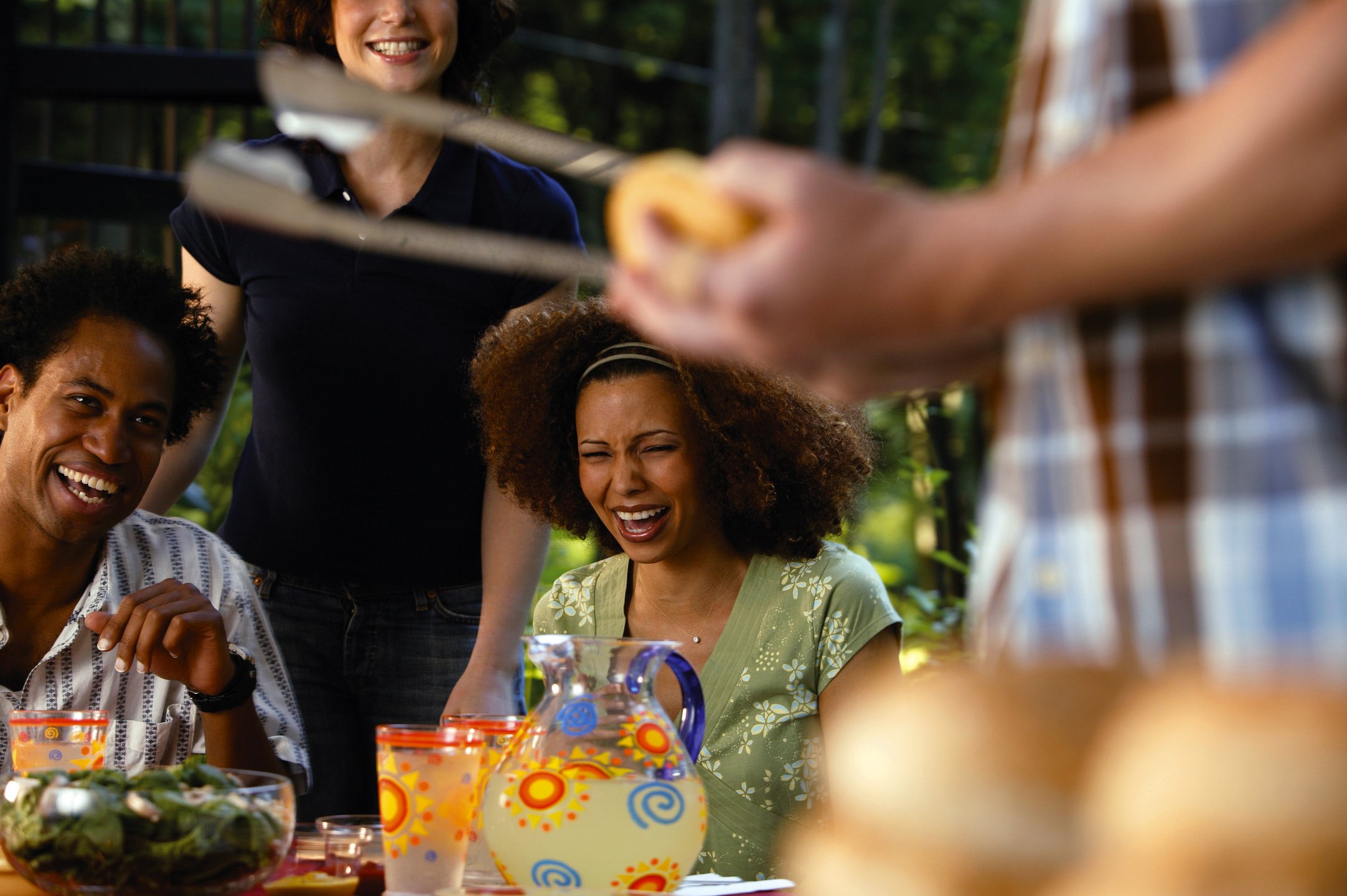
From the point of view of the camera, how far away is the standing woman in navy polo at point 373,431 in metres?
2.48

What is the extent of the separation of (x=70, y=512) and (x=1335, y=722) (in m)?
2.13

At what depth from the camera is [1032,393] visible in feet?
2.38

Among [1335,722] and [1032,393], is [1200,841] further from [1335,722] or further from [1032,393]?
[1032,393]

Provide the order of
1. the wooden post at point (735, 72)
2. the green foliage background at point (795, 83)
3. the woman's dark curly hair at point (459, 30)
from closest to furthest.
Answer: the woman's dark curly hair at point (459, 30) < the wooden post at point (735, 72) < the green foliage background at point (795, 83)

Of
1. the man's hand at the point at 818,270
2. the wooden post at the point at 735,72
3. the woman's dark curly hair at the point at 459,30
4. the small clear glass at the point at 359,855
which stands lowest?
the small clear glass at the point at 359,855

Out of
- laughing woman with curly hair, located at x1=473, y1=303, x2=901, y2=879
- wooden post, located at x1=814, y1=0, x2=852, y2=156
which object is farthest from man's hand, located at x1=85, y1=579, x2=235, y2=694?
wooden post, located at x1=814, y1=0, x2=852, y2=156

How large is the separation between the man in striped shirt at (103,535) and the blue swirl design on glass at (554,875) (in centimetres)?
95

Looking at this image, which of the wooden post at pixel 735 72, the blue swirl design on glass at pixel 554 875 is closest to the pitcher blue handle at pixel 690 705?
the blue swirl design on glass at pixel 554 875

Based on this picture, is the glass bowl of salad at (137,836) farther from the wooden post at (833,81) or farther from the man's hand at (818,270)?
the wooden post at (833,81)

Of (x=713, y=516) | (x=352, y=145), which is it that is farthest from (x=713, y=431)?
(x=352, y=145)

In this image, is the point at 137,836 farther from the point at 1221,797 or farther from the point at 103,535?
the point at 103,535

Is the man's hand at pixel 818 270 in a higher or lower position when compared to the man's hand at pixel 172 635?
higher

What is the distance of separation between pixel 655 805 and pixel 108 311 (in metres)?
1.55

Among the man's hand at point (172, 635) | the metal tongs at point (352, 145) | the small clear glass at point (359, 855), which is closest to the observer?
the metal tongs at point (352, 145)
